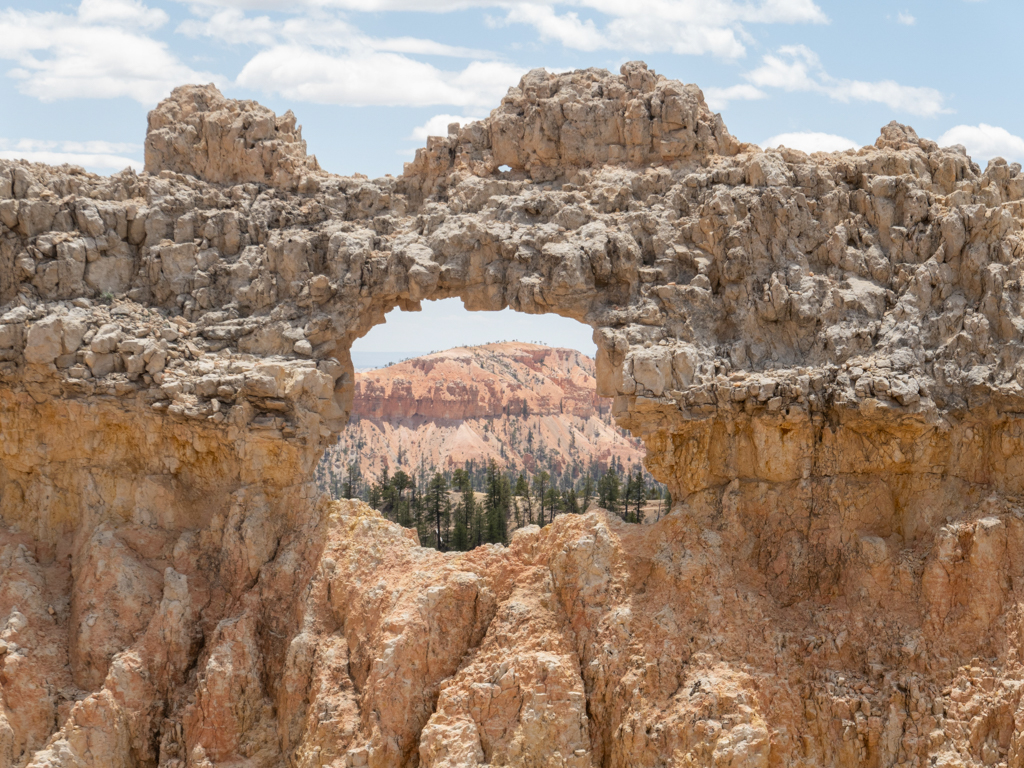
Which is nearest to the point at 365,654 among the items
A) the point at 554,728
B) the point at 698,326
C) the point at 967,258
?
the point at 554,728

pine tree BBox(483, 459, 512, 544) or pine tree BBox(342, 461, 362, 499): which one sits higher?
pine tree BBox(483, 459, 512, 544)

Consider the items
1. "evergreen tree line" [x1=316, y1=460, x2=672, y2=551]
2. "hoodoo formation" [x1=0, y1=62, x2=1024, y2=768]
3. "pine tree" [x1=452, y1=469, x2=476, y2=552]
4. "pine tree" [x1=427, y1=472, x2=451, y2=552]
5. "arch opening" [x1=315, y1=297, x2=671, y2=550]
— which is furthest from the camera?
"arch opening" [x1=315, y1=297, x2=671, y2=550]

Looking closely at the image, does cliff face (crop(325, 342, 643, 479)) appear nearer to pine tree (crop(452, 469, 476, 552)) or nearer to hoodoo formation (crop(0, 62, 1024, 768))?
pine tree (crop(452, 469, 476, 552))

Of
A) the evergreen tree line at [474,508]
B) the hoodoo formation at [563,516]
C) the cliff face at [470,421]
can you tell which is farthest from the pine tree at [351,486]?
the cliff face at [470,421]

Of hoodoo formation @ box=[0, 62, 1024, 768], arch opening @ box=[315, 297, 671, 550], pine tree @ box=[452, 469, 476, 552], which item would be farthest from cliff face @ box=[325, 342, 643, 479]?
hoodoo formation @ box=[0, 62, 1024, 768]

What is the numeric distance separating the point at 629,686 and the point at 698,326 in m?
7.58

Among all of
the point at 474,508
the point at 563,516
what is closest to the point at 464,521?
the point at 474,508

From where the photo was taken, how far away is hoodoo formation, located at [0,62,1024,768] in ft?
60.6

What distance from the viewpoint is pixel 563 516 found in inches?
812

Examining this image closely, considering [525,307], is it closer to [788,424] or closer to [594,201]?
[594,201]

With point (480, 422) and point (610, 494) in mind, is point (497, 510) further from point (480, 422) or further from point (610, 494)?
point (480, 422)

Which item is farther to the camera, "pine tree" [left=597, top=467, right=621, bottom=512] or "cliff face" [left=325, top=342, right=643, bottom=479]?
"cliff face" [left=325, top=342, right=643, bottom=479]

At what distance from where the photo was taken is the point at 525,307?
21.4 metres

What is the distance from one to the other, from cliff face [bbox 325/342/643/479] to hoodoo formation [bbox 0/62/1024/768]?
10411cm
